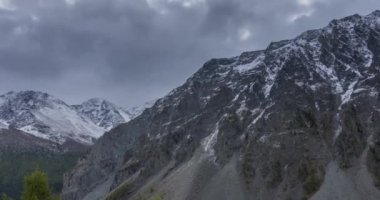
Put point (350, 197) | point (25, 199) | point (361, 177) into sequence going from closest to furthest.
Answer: point (25, 199) → point (350, 197) → point (361, 177)

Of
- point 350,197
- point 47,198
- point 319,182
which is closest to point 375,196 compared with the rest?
point 350,197

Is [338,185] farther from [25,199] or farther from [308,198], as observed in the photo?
[25,199]

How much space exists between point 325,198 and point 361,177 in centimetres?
1711

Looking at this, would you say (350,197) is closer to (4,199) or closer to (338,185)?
(338,185)

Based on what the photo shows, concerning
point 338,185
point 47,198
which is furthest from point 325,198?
point 47,198

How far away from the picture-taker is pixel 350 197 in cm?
18050

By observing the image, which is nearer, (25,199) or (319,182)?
(25,199)

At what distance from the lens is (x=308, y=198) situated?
19475 centimetres

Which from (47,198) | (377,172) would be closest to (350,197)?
(377,172)

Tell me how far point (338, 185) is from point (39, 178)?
156995 mm

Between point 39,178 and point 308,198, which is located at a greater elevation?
point 39,178

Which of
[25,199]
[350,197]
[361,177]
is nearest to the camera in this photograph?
[25,199]

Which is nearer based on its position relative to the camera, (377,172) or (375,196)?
(375,196)

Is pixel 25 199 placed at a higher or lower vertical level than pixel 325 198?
higher
